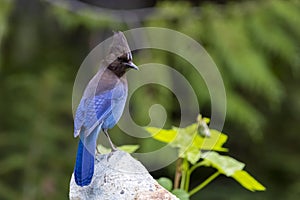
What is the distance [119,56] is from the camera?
1.27 m

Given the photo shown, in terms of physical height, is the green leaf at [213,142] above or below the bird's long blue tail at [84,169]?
above

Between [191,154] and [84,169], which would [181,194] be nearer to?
[191,154]

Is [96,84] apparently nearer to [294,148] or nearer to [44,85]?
[44,85]

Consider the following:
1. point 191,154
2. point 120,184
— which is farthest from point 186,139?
point 120,184

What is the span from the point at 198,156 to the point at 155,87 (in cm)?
156

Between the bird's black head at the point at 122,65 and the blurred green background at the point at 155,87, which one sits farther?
the blurred green background at the point at 155,87

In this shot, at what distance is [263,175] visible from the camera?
11.7 ft

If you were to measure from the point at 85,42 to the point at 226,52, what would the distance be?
0.95m

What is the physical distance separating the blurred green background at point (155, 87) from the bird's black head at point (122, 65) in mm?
1381

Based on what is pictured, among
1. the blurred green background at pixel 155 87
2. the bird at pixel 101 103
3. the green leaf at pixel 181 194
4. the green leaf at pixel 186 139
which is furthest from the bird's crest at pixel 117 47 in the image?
the blurred green background at pixel 155 87

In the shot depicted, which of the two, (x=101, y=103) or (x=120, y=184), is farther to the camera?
(x=101, y=103)

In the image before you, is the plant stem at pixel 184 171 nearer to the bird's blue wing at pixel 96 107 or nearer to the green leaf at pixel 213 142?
the green leaf at pixel 213 142

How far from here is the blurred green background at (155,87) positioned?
9.61 ft

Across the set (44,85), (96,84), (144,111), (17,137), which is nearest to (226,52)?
(144,111)
